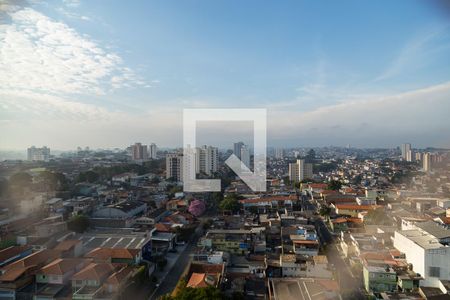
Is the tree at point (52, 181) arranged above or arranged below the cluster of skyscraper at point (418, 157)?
below

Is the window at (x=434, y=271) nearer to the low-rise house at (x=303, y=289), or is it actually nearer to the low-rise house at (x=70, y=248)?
the low-rise house at (x=303, y=289)

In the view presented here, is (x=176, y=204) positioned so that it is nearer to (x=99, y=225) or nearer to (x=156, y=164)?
(x=99, y=225)

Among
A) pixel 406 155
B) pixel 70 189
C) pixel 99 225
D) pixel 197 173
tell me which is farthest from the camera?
pixel 406 155

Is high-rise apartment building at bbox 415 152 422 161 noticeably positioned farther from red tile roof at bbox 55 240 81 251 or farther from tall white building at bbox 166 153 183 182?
red tile roof at bbox 55 240 81 251

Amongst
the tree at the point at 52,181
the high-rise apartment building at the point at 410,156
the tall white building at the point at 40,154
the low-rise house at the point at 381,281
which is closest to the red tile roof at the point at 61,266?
the low-rise house at the point at 381,281

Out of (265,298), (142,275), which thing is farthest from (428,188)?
(142,275)

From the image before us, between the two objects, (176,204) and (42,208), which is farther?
(176,204)
